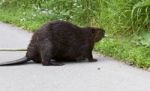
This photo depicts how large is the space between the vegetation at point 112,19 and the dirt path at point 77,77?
289mm

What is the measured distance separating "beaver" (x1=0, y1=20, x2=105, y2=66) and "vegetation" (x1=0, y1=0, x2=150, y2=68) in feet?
1.76

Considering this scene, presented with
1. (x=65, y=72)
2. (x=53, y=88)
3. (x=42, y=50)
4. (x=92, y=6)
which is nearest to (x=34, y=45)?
(x=42, y=50)

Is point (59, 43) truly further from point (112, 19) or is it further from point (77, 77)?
point (112, 19)

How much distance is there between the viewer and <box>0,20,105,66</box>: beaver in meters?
7.07

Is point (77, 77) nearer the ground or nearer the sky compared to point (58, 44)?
nearer the ground

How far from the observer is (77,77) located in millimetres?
6426

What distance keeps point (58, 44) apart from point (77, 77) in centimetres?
86

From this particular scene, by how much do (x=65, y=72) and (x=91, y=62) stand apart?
71cm

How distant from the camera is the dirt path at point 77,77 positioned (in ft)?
19.4

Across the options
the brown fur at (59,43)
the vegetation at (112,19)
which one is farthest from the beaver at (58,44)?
the vegetation at (112,19)

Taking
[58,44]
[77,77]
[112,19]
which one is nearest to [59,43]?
[58,44]

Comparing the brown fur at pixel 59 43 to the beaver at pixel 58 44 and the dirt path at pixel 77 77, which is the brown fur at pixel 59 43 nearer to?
the beaver at pixel 58 44

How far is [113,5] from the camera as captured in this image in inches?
363

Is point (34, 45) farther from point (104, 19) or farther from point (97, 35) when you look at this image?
point (104, 19)
